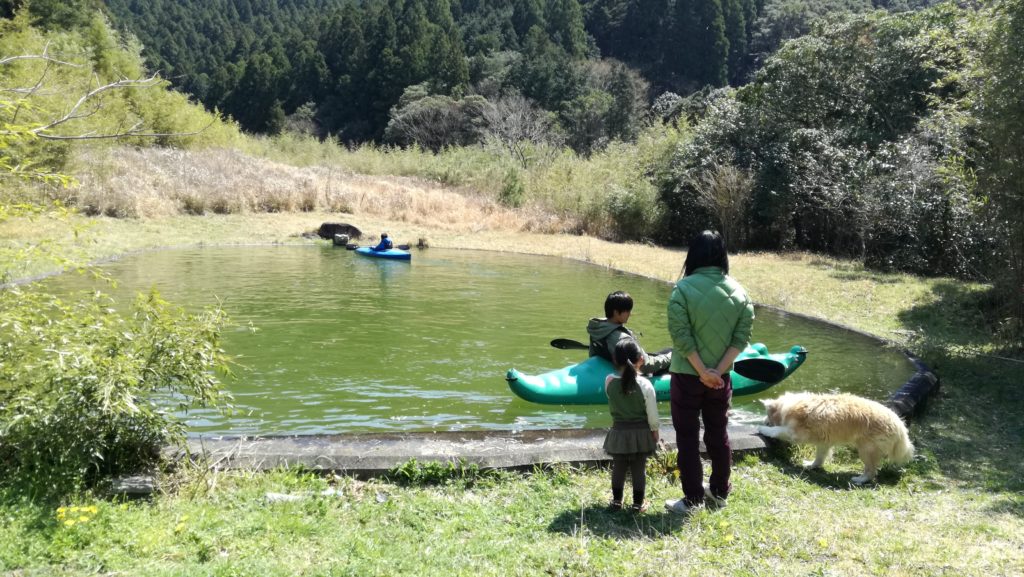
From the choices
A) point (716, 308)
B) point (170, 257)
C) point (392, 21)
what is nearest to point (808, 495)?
point (716, 308)

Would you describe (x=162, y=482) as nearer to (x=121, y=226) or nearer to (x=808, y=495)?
(x=808, y=495)

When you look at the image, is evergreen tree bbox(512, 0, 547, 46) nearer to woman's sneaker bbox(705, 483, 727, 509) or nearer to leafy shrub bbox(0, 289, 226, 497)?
leafy shrub bbox(0, 289, 226, 497)

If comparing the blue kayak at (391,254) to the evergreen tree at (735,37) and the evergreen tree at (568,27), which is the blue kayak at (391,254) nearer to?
the evergreen tree at (568,27)

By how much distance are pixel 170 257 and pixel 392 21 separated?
49.7 metres

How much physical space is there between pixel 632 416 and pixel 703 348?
53cm

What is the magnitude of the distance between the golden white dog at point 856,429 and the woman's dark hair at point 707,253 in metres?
1.48

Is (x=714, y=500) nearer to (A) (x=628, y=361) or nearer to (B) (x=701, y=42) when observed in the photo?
(A) (x=628, y=361)

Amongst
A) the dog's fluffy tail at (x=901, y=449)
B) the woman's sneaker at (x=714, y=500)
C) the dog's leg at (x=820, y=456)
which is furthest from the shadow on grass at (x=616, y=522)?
the dog's fluffy tail at (x=901, y=449)

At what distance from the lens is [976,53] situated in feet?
31.9

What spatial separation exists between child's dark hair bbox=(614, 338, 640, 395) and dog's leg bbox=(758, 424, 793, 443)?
1.73m

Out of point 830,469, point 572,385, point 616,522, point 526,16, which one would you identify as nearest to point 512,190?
point 572,385

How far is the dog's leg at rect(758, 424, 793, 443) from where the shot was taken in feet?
16.9

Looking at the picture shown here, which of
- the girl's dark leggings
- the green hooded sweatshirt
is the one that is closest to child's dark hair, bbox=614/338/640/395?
the girl's dark leggings

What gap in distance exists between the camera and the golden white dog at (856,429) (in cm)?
482
